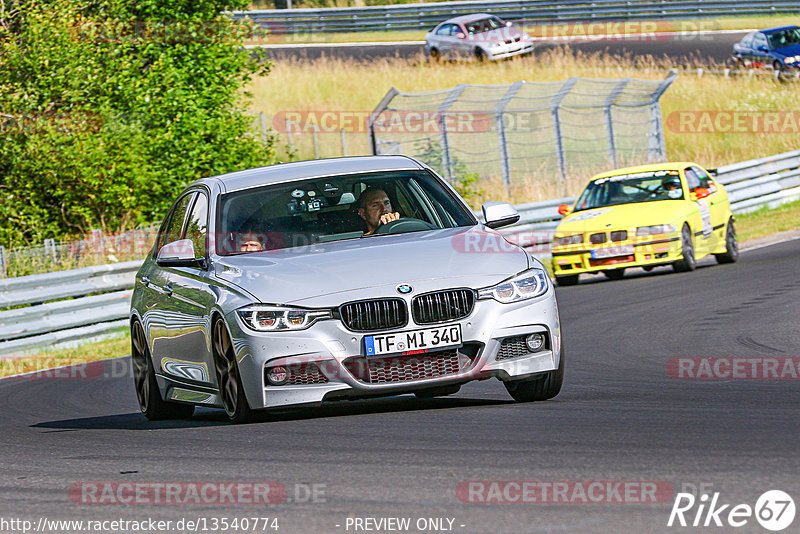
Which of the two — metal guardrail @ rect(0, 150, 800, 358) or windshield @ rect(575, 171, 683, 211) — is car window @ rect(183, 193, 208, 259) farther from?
windshield @ rect(575, 171, 683, 211)

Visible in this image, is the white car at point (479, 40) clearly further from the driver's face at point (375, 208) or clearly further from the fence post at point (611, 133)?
the driver's face at point (375, 208)

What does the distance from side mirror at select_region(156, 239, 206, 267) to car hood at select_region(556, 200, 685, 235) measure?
11321mm

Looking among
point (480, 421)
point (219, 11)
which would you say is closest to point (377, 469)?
point (480, 421)

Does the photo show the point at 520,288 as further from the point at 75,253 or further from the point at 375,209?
the point at 75,253

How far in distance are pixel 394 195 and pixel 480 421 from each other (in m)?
2.09

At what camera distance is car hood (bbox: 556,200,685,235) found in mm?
19375

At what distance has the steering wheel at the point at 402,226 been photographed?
29.2 feet

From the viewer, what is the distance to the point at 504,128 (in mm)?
28656

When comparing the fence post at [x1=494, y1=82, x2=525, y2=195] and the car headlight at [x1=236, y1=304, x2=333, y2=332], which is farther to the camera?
the fence post at [x1=494, y1=82, x2=525, y2=195]

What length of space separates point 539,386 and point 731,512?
3.48 meters

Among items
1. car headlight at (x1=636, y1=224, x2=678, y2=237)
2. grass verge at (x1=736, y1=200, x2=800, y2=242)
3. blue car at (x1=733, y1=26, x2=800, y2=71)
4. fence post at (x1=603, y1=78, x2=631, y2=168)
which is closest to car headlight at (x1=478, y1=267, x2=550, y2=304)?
car headlight at (x1=636, y1=224, x2=678, y2=237)

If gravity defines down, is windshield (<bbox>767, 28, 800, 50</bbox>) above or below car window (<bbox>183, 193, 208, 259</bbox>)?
below

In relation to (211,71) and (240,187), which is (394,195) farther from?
(211,71)

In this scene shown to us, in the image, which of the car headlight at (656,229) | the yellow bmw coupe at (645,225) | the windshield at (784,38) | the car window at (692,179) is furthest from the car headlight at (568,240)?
the windshield at (784,38)
